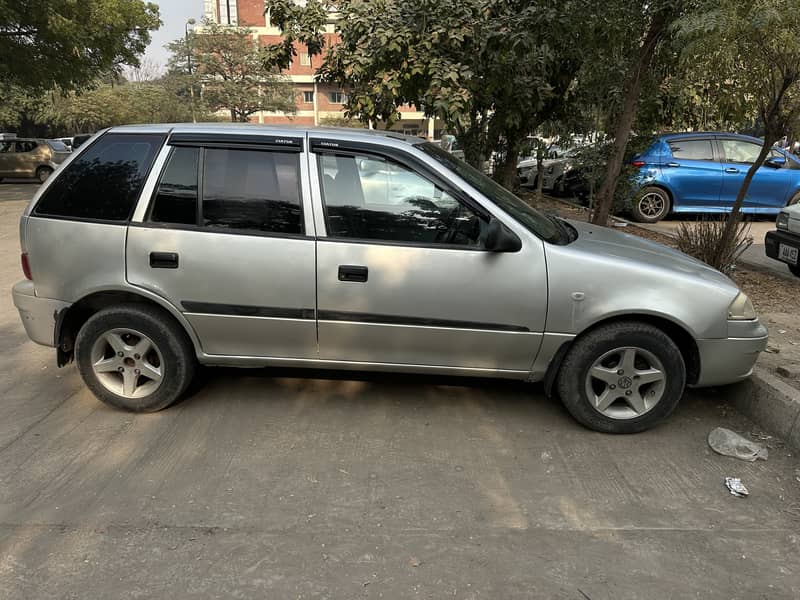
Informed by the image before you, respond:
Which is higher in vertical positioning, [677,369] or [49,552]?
[677,369]

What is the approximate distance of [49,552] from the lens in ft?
8.75

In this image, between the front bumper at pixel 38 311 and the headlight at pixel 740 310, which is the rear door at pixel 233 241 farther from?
the headlight at pixel 740 310

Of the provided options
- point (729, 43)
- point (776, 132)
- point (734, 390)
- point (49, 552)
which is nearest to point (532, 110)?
point (776, 132)

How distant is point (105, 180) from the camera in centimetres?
382

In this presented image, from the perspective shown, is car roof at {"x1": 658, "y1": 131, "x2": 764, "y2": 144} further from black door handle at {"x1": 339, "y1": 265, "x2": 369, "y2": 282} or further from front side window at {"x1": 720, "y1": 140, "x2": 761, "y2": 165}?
black door handle at {"x1": 339, "y1": 265, "x2": 369, "y2": 282}

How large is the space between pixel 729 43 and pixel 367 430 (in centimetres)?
431

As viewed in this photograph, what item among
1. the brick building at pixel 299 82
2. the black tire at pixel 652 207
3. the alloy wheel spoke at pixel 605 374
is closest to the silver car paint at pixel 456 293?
the alloy wheel spoke at pixel 605 374

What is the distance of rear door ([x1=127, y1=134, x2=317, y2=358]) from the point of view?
3.65 meters

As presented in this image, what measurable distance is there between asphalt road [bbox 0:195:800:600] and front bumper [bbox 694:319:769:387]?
409 millimetres

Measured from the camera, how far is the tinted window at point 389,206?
11.9 ft

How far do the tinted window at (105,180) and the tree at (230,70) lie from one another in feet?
150

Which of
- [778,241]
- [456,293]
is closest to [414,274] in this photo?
[456,293]

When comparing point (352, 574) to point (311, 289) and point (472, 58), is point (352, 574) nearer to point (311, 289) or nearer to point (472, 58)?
point (311, 289)

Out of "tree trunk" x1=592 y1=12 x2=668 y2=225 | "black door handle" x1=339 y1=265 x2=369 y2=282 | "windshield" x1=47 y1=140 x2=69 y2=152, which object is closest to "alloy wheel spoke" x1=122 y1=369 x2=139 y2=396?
"black door handle" x1=339 y1=265 x2=369 y2=282
